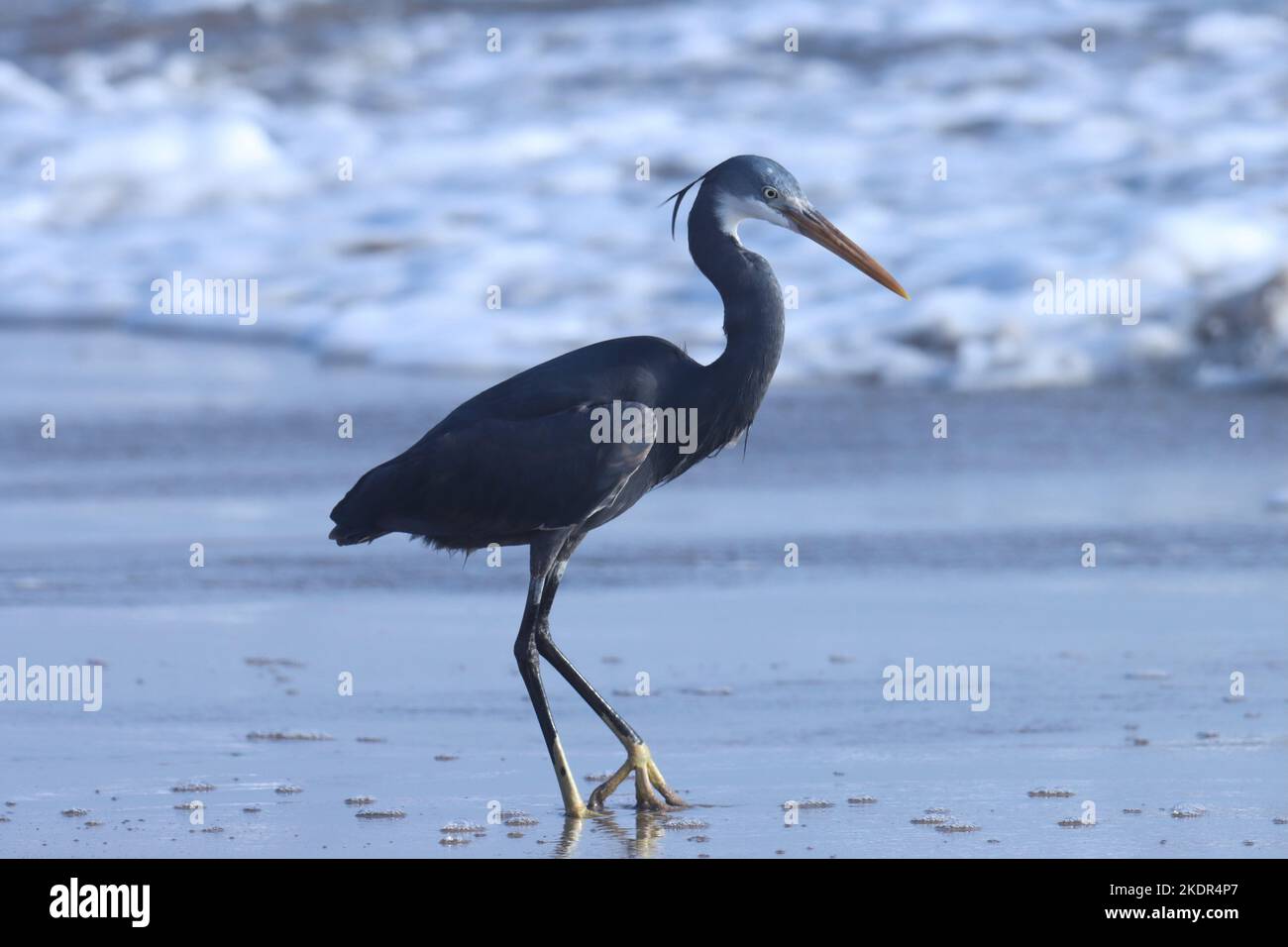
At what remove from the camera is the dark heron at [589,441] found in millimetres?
5258

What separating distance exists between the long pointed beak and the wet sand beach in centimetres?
117

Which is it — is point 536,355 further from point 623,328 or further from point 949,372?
point 949,372

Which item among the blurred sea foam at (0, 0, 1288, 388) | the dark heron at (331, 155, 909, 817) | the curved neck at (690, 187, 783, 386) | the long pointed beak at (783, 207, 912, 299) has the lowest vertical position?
the dark heron at (331, 155, 909, 817)

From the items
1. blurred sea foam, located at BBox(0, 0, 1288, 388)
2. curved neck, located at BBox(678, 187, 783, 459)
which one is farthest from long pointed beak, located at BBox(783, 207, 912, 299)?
blurred sea foam, located at BBox(0, 0, 1288, 388)

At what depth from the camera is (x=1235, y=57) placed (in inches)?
717

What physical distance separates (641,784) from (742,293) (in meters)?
1.28

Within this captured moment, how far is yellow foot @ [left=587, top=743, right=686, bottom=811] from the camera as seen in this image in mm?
5094

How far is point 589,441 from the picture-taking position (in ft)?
17.2

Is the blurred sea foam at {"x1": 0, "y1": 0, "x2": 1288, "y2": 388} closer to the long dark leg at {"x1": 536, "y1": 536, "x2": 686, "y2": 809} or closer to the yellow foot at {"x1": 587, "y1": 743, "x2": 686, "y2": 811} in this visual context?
the long dark leg at {"x1": 536, "y1": 536, "x2": 686, "y2": 809}

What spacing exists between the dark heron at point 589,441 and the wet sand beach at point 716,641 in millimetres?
432

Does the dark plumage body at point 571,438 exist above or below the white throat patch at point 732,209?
below

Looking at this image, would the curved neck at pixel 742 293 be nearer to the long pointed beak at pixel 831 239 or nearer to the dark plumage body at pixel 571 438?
the dark plumage body at pixel 571 438

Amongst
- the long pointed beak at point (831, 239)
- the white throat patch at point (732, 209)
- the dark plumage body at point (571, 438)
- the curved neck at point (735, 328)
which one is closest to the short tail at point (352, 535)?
the dark plumage body at point (571, 438)

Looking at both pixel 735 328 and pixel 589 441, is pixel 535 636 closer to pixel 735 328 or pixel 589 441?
pixel 589 441
